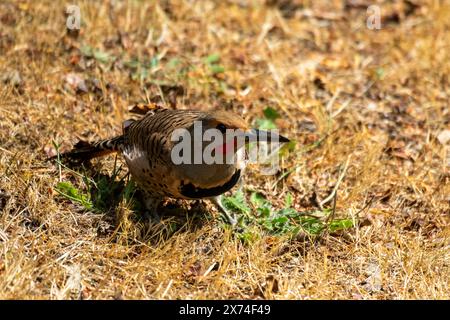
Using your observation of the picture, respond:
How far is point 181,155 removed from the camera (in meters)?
4.61

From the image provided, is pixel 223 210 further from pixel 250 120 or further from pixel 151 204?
pixel 250 120

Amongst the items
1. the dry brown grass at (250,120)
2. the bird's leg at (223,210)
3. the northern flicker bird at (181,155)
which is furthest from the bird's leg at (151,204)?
the bird's leg at (223,210)

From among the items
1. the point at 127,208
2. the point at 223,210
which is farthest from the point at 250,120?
the point at 127,208

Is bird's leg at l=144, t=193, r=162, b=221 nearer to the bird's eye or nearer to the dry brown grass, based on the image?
the dry brown grass

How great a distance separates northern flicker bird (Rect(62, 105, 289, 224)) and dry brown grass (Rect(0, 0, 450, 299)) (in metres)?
0.24

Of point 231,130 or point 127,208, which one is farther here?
point 127,208

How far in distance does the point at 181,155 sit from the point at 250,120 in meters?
1.56

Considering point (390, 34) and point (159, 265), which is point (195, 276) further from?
point (390, 34)

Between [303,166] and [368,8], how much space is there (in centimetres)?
306

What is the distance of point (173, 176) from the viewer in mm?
4582

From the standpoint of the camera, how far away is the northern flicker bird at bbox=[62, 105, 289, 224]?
452 cm

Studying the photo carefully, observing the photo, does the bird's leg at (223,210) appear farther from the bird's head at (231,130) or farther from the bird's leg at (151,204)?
the bird's head at (231,130)

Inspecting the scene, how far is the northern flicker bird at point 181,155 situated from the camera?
4516mm

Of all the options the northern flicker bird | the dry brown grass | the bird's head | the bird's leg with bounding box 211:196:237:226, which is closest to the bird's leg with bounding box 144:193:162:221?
the northern flicker bird
